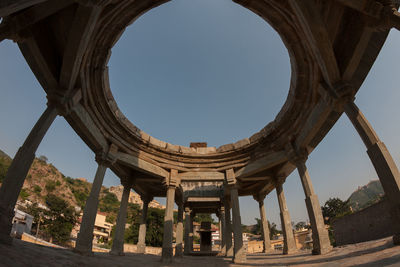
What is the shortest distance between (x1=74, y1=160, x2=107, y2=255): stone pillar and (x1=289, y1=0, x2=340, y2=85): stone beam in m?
9.78

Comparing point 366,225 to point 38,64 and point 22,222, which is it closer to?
point 38,64

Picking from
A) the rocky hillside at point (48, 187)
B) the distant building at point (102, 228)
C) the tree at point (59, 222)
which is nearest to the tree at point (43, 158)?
the rocky hillside at point (48, 187)

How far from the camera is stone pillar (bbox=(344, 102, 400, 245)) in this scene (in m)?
5.09

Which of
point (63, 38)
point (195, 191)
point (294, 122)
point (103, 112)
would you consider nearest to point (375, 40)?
point (294, 122)

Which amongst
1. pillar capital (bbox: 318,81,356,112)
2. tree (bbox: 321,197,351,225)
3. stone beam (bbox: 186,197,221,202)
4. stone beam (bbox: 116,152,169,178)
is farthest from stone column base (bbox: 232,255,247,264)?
tree (bbox: 321,197,351,225)

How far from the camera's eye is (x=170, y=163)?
12305 mm

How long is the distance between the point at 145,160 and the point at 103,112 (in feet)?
11.6

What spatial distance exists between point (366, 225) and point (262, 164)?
8.45m

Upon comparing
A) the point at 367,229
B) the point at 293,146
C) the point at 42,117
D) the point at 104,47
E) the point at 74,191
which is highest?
the point at 74,191

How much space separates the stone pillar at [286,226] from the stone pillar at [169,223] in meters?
6.17

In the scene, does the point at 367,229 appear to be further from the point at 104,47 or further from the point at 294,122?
the point at 104,47

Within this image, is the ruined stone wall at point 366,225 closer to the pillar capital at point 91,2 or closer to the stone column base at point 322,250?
the stone column base at point 322,250

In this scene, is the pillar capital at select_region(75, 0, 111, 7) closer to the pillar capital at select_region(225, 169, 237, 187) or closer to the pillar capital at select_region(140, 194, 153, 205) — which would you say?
the pillar capital at select_region(225, 169, 237, 187)

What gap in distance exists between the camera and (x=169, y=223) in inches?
427
